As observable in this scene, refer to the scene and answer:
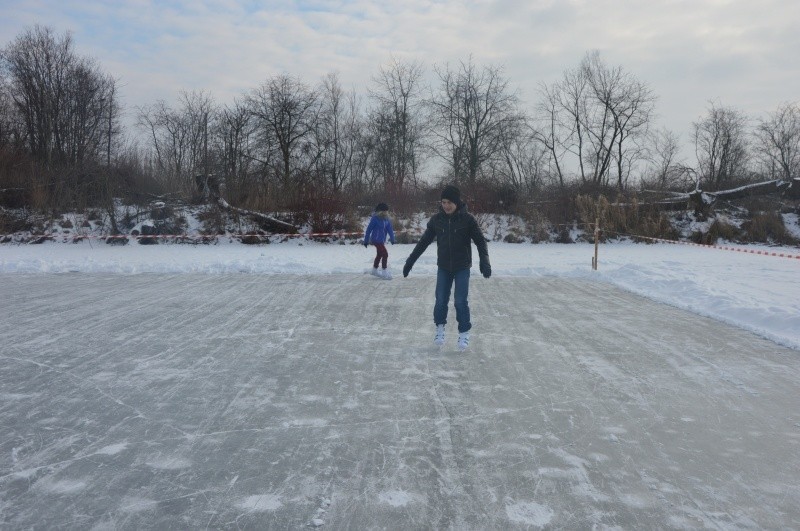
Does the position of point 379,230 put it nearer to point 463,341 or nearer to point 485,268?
point 485,268

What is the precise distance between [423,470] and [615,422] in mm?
1624

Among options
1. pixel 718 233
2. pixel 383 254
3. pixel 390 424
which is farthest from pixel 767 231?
pixel 390 424

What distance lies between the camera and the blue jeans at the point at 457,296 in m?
6.18

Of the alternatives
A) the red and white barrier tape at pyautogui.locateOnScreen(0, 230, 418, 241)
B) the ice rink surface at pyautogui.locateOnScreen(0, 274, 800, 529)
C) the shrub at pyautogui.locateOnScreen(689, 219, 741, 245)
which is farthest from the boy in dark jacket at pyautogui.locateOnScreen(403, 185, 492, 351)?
the shrub at pyautogui.locateOnScreen(689, 219, 741, 245)

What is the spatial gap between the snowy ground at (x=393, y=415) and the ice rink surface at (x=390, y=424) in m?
0.02

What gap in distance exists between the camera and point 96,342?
634 centimetres

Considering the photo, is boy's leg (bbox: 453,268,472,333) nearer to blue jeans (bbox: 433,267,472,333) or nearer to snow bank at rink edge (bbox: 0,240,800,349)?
blue jeans (bbox: 433,267,472,333)

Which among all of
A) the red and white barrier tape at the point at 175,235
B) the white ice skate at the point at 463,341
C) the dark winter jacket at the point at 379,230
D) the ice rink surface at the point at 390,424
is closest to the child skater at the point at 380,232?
the dark winter jacket at the point at 379,230

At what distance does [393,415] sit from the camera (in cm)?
416

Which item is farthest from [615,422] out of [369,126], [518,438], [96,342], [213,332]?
[369,126]

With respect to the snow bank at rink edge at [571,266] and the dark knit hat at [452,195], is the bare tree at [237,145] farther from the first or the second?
the dark knit hat at [452,195]

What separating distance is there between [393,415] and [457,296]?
231 centimetres

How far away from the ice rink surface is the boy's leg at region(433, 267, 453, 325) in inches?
13.2

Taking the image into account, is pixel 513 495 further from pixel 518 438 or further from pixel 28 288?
pixel 28 288
